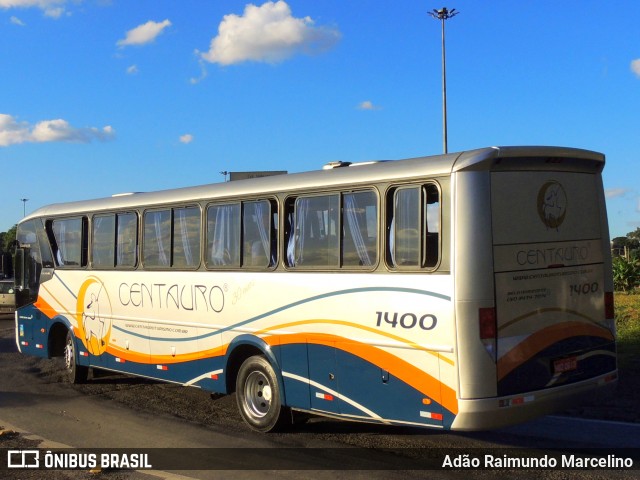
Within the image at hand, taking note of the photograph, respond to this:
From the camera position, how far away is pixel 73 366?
12.5 m

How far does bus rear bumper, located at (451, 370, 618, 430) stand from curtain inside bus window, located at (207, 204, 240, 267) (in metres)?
3.86

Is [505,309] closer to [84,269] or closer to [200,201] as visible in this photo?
[200,201]

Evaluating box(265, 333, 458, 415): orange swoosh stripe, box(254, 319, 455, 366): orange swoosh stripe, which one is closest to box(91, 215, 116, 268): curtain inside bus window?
box(254, 319, 455, 366): orange swoosh stripe

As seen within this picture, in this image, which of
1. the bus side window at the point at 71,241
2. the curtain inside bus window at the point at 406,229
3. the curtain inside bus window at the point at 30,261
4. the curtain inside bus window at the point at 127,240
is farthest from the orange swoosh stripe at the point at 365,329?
the curtain inside bus window at the point at 30,261

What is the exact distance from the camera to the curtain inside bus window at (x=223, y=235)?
9.17 metres

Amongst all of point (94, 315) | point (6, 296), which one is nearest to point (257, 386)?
point (94, 315)

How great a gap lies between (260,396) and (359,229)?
271 cm

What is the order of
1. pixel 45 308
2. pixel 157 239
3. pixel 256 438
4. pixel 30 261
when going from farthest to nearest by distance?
pixel 30 261 < pixel 45 308 < pixel 157 239 < pixel 256 438

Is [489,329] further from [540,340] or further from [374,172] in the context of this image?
[374,172]

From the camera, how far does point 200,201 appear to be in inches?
385

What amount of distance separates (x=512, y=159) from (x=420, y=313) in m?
1.76

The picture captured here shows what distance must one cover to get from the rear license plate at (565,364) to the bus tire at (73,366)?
28.3 feet

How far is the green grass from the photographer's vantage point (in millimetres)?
12961

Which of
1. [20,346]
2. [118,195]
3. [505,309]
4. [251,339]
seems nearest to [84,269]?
[118,195]
